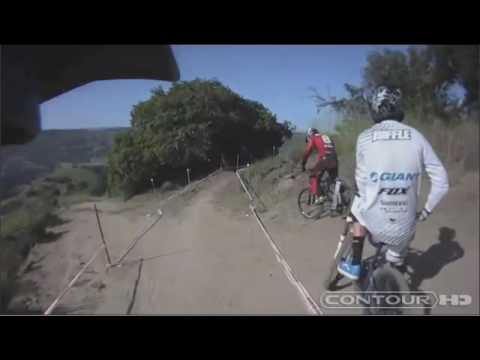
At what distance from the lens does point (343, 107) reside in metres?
1.70

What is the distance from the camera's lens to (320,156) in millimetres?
1776

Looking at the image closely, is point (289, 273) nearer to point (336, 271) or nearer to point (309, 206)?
point (336, 271)

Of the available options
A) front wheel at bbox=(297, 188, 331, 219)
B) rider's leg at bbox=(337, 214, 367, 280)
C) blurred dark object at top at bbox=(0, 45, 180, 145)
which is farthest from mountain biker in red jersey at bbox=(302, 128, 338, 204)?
blurred dark object at top at bbox=(0, 45, 180, 145)

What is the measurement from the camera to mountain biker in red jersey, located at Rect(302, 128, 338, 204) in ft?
5.70

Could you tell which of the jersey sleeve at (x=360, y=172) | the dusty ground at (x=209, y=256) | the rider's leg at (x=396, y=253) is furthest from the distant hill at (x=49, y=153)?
the rider's leg at (x=396, y=253)

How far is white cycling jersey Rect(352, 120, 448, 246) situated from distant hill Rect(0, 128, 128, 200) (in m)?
1.18

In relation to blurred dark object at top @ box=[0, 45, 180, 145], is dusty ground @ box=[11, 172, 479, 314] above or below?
below

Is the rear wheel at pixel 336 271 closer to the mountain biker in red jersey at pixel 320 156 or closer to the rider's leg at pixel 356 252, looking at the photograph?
the rider's leg at pixel 356 252

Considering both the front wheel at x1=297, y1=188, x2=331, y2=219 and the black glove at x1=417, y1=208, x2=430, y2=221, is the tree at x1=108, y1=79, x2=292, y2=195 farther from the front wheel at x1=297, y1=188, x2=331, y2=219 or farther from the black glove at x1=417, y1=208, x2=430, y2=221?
the black glove at x1=417, y1=208, x2=430, y2=221

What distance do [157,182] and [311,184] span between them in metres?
0.81

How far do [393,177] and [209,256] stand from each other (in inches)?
38.3

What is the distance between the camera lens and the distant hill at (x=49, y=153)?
1.66m
